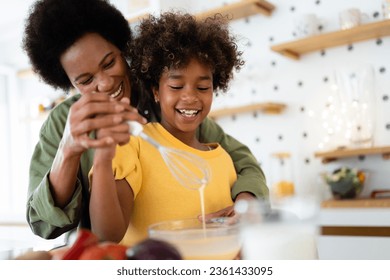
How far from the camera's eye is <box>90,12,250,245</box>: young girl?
0.82 metres

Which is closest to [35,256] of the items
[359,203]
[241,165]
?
[241,165]

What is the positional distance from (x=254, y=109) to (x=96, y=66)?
1.53 metres

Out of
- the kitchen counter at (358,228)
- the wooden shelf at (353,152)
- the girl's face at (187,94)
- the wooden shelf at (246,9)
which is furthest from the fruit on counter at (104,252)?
the wooden shelf at (246,9)

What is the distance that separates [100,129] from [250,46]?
2038 millimetres

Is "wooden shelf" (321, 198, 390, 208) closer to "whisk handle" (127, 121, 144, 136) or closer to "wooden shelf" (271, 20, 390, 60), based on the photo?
"wooden shelf" (271, 20, 390, 60)

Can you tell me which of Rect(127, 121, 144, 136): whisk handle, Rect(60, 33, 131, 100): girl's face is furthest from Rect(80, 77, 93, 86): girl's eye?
Rect(127, 121, 144, 136): whisk handle

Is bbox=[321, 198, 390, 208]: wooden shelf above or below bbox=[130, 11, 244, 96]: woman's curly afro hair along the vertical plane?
below

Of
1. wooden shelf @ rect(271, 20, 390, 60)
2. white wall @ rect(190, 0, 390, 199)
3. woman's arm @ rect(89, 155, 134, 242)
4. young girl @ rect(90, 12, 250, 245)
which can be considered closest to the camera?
woman's arm @ rect(89, 155, 134, 242)

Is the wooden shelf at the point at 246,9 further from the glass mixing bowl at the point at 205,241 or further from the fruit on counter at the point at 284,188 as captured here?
the glass mixing bowl at the point at 205,241

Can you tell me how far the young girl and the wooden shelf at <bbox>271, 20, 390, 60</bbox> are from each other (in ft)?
3.95

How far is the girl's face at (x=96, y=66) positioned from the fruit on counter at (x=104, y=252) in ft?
1.84

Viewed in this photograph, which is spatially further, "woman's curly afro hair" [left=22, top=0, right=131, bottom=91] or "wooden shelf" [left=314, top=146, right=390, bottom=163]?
"wooden shelf" [left=314, top=146, right=390, bottom=163]

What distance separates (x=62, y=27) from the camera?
41.5 inches

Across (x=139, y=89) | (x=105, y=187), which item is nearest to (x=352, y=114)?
(x=139, y=89)
